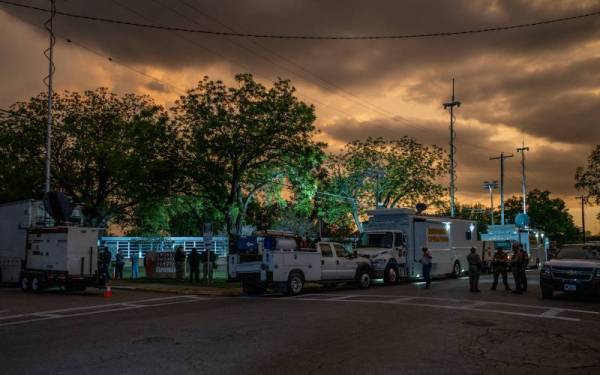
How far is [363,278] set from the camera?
72.1 feet

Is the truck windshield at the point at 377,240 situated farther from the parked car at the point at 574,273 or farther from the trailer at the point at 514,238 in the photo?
the trailer at the point at 514,238

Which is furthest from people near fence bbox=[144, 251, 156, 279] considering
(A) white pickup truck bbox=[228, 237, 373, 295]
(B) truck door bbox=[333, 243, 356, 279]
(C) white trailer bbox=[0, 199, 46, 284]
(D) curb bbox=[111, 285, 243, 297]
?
(B) truck door bbox=[333, 243, 356, 279]

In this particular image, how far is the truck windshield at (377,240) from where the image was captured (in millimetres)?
24016

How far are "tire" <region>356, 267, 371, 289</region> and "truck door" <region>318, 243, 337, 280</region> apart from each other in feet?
4.25

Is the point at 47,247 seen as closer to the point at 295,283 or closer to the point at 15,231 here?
the point at 15,231

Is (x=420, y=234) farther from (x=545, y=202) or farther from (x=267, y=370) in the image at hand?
(x=545, y=202)

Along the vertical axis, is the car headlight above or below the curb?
above

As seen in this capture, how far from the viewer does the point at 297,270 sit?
1952cm

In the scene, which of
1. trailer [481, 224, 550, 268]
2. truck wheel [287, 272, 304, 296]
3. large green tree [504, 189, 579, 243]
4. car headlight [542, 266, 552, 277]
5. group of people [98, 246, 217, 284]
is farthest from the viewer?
large green tree [504, 189, 579, 243]

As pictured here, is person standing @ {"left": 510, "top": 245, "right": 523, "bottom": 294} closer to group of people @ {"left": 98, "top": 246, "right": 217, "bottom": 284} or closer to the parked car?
the parked car

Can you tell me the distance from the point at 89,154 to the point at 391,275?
22279 mm

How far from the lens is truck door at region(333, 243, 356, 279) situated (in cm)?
2126

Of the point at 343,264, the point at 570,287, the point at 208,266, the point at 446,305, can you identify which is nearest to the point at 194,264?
the point at 208,266

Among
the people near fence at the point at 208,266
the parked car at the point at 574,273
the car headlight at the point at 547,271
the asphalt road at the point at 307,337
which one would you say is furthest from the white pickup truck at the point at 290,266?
the parked car at the point at 574,273
